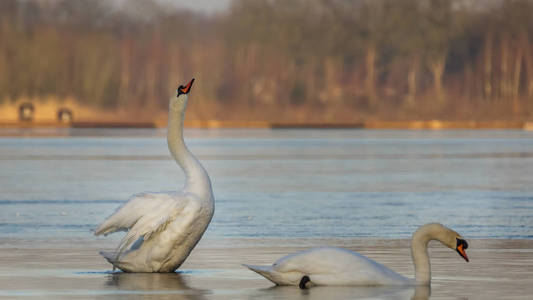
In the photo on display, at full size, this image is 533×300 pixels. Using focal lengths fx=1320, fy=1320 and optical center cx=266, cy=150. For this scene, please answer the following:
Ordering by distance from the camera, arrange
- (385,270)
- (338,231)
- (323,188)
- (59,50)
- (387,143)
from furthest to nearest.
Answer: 1. (59,50)
2. (387,143)
3. (323,188)
4. (338,231)
5. (385,270)

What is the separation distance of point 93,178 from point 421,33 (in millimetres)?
Result: 72849

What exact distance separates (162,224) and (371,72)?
82505 mm

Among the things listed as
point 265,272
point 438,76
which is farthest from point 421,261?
point 438,76

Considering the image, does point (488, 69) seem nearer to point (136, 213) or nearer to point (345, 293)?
point (136, 213)

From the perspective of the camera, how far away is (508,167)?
31.1 metres

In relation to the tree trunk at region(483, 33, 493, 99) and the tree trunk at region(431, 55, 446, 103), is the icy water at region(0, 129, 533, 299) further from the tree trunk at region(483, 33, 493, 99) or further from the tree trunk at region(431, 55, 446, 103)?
the tree trunk at region(483, 33, 493, 99)

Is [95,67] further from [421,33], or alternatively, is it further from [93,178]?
[93,178]

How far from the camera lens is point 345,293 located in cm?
1012

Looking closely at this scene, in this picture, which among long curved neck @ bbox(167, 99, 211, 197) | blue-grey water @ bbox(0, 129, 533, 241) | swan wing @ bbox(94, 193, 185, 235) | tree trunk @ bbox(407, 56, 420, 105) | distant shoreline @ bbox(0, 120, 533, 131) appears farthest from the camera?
tree trunk @ bbox(407, 56, 420, 105)

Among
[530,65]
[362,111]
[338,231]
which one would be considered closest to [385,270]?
[338,231]

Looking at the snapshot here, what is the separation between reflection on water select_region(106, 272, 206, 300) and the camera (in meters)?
10.1

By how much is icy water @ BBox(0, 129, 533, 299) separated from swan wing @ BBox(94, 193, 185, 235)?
17.4 inches

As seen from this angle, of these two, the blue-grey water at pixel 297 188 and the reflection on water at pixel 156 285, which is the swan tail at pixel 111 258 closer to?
the reflection on water at pixel 156 285

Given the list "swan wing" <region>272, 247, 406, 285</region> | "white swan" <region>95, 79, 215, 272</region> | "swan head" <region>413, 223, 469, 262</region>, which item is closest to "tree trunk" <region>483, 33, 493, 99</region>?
"white swan" <region>95, 79, 215, 272</region>
